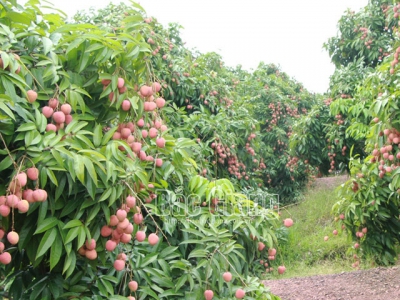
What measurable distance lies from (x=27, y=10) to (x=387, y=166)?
3.16 meters

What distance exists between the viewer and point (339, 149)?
742 centimetres

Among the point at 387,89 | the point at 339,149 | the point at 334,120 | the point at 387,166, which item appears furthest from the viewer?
the point at 334,120

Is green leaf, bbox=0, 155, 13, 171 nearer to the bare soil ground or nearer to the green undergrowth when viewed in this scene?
the bare soil ground

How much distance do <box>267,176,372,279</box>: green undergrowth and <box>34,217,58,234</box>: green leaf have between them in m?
4.46

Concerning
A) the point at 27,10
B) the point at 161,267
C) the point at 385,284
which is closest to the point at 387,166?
the point at 385,284

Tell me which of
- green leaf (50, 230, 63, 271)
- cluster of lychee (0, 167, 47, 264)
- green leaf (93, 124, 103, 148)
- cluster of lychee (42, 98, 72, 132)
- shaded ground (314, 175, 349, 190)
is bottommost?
shaded ground (314, 175, 349, 190)

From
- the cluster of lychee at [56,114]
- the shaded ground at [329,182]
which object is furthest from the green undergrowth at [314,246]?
Result: the cluster of lychee at [56,114]

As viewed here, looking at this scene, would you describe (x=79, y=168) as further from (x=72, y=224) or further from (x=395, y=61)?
(x=395, y=61)

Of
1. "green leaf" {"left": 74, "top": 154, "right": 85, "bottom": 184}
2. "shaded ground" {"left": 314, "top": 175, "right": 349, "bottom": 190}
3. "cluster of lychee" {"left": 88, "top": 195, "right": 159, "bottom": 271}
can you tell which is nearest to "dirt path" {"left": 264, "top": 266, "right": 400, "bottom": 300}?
"cluster of lychee" {"left": 88, "top": 195, "right": 159, "bottom": 271}

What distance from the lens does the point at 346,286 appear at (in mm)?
4656

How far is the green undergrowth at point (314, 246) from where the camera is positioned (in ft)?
20.2

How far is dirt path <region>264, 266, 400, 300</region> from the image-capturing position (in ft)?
14.2

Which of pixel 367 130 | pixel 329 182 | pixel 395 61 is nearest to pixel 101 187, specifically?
pixel 395 61

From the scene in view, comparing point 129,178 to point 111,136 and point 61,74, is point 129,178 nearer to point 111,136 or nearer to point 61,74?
point 111,136
